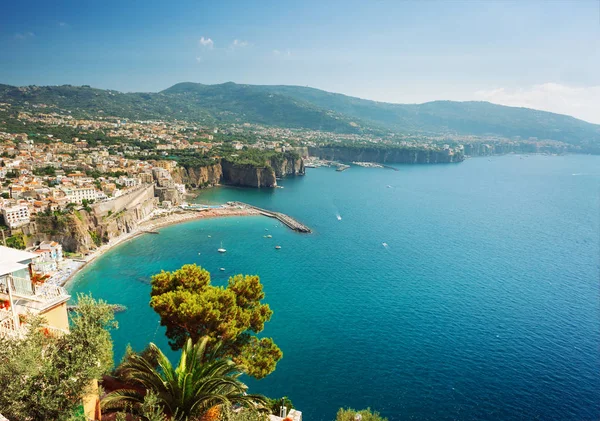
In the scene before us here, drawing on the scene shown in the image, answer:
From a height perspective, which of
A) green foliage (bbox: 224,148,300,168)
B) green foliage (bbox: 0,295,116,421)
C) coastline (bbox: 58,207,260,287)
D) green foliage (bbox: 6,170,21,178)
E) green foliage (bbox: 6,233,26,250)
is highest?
green foliage (bbox: 0,295,116,421)

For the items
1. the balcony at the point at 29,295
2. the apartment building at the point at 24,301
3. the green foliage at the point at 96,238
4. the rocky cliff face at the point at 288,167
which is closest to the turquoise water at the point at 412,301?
the green foliage at the point at 96,238

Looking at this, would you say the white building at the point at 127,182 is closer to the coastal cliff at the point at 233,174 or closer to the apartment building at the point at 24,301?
the coastal cliff at the point at 233,174

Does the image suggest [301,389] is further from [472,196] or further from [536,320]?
[472,196]

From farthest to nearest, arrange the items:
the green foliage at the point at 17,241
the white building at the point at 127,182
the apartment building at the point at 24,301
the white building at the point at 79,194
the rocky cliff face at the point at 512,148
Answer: the rocky cliff face at the point at 512,148 → the white building at the point at 127,182 → the white building at the point at 79,194 → the green foliage at the point at 17,241 → the apartment building at the point at 24,301

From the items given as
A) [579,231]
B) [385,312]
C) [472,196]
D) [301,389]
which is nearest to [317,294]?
[385,312]

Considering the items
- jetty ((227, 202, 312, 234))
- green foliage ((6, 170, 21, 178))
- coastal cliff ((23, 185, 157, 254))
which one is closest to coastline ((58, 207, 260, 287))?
coastal cliff ((23, 185, 157, 254))

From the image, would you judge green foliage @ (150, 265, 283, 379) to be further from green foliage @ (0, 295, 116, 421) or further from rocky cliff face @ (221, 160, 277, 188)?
rocky cliff face @ (221, 160, 277, 188)
